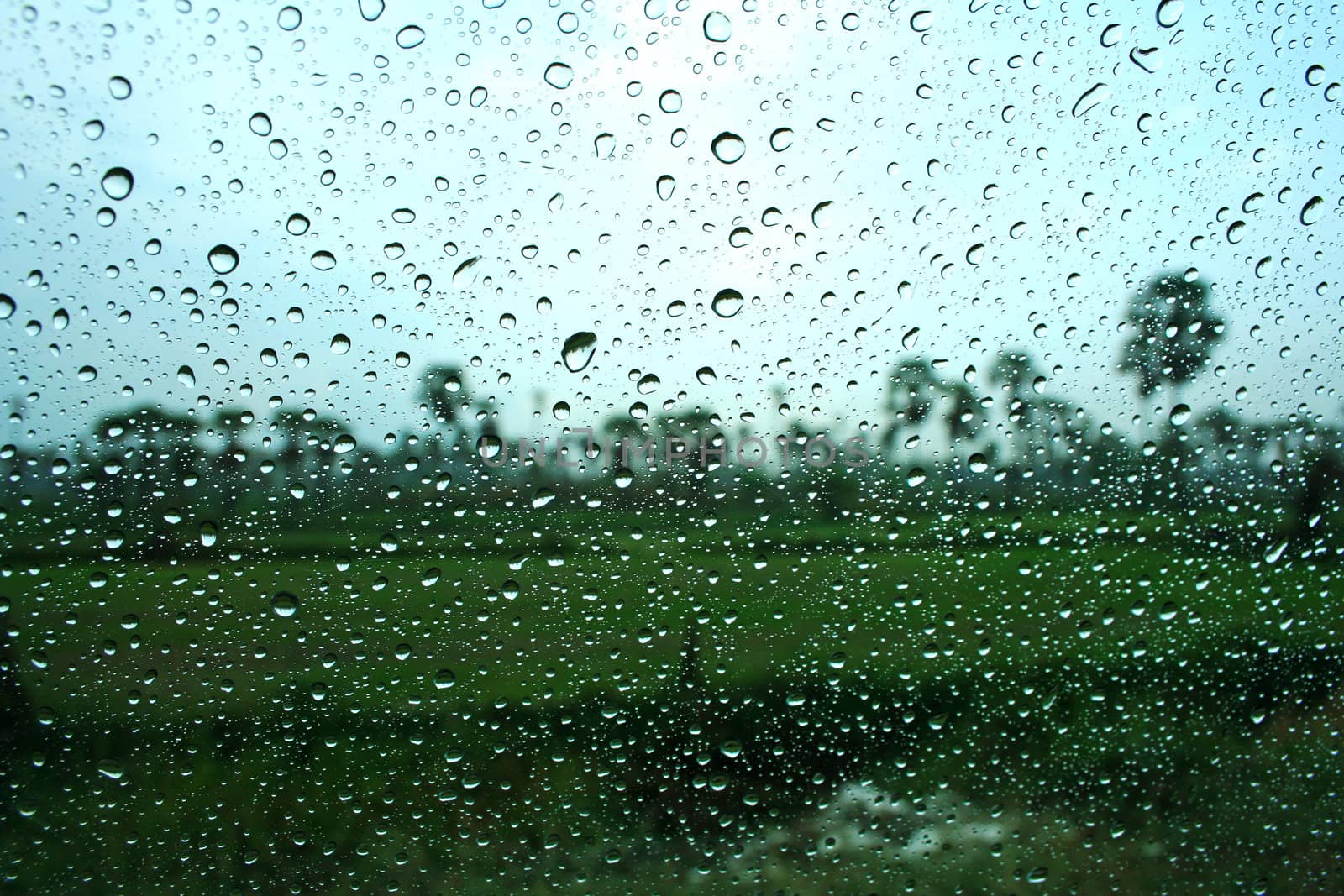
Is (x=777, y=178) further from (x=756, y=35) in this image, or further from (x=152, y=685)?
(x=152, y=685)

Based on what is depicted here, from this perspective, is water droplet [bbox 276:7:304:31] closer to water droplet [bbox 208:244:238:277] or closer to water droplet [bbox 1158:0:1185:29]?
water droplet [bbox 208:244:238:277]

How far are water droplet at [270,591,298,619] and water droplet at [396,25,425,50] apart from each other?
743 mm

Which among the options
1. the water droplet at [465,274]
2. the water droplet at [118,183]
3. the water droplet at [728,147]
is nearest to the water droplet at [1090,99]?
the water droplet at [728,147]

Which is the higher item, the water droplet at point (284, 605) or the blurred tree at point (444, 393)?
the blurred tree at point (444, 393)

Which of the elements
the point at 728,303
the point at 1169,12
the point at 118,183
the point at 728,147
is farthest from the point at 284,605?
the point at 1169,12

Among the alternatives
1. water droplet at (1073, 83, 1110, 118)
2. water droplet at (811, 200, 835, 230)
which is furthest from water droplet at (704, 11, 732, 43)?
water droplet at (1073, 83, 1110, 118)

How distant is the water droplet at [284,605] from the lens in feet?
3.01

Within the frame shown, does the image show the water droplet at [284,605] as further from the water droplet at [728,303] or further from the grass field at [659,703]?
the water droplet at [728,303]

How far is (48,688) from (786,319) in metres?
1.10

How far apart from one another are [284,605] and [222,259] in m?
0.46

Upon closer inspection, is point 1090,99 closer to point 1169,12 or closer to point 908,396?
point 1169,12

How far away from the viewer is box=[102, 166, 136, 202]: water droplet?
0.86 meters

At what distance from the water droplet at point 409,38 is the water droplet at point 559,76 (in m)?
0.17

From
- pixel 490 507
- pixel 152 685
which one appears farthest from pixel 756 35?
pixel 152 685
